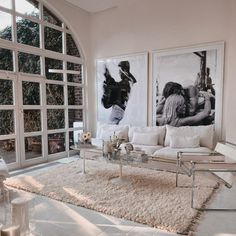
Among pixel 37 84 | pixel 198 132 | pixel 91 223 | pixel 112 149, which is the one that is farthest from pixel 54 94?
pixel 91 223

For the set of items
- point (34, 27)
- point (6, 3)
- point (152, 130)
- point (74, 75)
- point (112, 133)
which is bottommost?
point (112, 133)

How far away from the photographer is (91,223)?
2.40 meters

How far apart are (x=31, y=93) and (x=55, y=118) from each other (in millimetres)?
849

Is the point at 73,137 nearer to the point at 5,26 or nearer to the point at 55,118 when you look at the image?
the point at 55,118

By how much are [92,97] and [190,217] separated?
4342 mm

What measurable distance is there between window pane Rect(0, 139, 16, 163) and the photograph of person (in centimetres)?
305

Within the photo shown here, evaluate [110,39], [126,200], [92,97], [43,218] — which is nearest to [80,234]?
[43,218]

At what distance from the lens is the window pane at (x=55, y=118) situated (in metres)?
5.17

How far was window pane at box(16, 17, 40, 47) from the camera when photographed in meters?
4.54

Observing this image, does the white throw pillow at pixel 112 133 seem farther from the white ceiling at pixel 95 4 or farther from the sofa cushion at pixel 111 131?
the white ceiling at pixel 95 4

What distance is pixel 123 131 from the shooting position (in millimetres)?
5223

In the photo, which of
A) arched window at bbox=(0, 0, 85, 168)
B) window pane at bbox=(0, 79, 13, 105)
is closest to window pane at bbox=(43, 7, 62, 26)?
arched window at bbox=(0, 0, 85, 168)

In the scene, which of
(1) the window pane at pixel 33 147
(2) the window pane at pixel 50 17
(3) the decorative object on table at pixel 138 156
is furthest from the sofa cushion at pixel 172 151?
(2) the window pane at pixel 50 17

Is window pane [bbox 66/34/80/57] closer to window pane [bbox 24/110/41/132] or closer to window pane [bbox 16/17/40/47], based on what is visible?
window pane [bbox 16/17/40/47]
